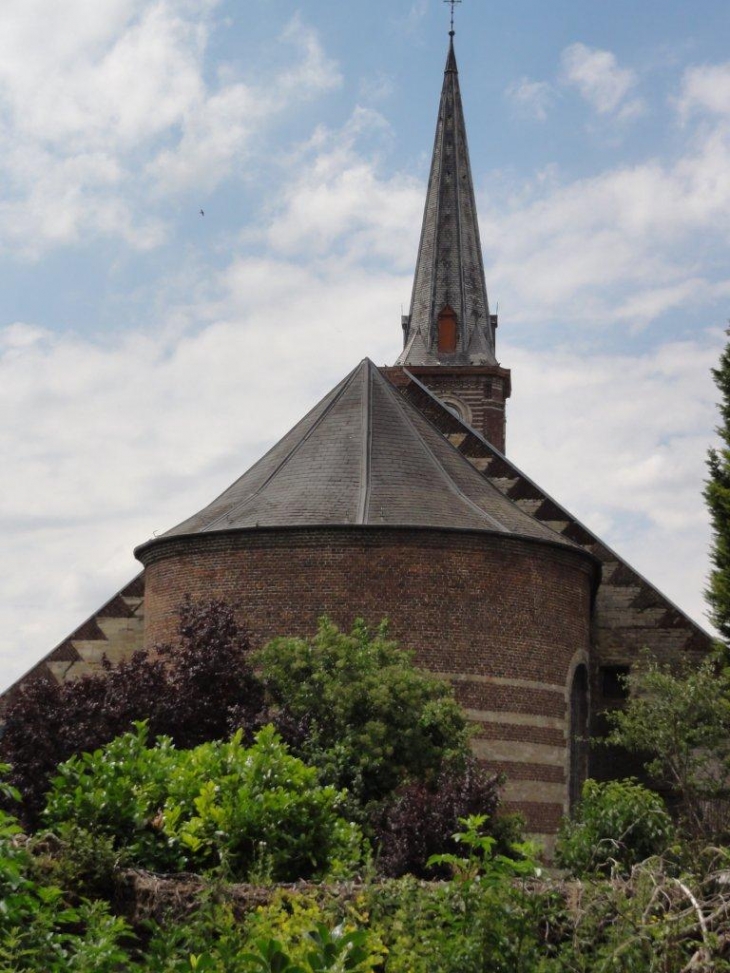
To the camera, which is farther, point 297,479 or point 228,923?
point 297,479

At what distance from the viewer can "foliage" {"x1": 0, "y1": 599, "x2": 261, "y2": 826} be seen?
22.0m

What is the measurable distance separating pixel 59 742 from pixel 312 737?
3.68 meters

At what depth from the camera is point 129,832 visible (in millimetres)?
12172

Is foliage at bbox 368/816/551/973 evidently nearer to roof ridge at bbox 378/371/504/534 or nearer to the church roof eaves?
the church roof eaves

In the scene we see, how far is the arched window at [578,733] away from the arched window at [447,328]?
1001 inches

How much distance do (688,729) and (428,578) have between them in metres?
5.54

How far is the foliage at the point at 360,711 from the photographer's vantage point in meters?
21.5

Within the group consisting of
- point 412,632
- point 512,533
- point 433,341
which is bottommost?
point 412,632

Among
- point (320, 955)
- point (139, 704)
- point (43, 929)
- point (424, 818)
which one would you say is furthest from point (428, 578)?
point (320, 955)

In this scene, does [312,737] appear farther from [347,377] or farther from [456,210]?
[456,210]

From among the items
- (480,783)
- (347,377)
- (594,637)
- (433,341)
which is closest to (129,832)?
(480,783)

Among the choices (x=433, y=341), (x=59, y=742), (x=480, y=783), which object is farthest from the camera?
(x=433, y=341)

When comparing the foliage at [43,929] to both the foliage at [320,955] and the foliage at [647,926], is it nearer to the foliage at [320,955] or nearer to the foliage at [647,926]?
the foliage at [320,955]

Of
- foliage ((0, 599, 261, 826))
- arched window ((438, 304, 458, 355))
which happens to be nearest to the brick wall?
foliage ((0, 599, 261, 826))
